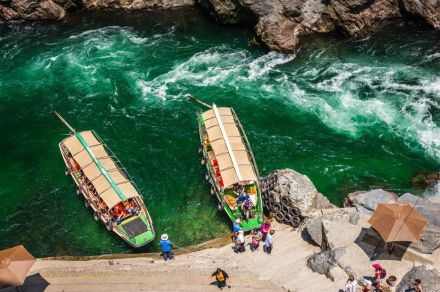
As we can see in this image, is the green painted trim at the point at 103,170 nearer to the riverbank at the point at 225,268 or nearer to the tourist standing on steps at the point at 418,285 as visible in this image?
the riverbank at the point at 225,268

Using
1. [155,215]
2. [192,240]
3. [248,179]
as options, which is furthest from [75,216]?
[248,179]

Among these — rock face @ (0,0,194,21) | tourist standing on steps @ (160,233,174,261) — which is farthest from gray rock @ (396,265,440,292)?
rock face @ (0,0,194,21)

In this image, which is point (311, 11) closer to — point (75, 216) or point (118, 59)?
point (118, 59)

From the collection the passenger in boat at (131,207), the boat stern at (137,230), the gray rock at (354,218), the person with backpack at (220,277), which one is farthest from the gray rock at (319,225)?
the passenger in boat at (131,207)

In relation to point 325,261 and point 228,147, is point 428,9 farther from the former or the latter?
point 325,261

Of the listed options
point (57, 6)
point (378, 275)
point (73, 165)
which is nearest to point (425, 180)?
point (378, 275)

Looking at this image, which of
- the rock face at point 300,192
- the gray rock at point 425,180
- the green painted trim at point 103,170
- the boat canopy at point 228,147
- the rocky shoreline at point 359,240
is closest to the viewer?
the rocky shoreline at point 359,240
